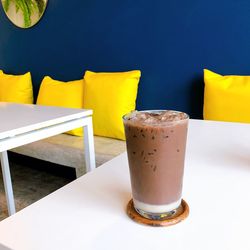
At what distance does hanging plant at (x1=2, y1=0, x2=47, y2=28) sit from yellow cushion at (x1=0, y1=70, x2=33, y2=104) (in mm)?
466

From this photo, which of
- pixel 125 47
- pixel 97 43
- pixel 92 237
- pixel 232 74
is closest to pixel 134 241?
pixel 92 237

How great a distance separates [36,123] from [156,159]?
2.72ft

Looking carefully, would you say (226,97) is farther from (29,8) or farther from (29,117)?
(29,8)

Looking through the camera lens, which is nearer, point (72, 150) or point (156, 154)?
point (156, 154)

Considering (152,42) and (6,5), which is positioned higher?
(6,5)

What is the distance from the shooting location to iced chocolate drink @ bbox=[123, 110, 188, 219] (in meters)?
0.48

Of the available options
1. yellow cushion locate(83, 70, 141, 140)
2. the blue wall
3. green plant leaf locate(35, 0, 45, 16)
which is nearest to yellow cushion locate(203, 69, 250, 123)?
the blue wall

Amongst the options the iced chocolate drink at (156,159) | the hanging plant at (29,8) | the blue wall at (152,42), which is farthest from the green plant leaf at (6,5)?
the iced chocolate drink at (156,159)

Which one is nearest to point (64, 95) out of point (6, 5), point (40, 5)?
point (40, 5)

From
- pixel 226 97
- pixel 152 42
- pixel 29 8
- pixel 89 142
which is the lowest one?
pixel 89 142

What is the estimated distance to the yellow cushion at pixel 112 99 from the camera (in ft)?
6.65

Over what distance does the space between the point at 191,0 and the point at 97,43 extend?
31.1 inches

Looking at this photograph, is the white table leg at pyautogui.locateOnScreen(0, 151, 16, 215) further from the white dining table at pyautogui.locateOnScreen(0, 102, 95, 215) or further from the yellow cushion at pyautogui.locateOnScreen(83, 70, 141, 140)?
the yellow cushion at pyautogui.locateOnScreen(83, 70, 141, 140)

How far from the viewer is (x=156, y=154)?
18.9 inches
